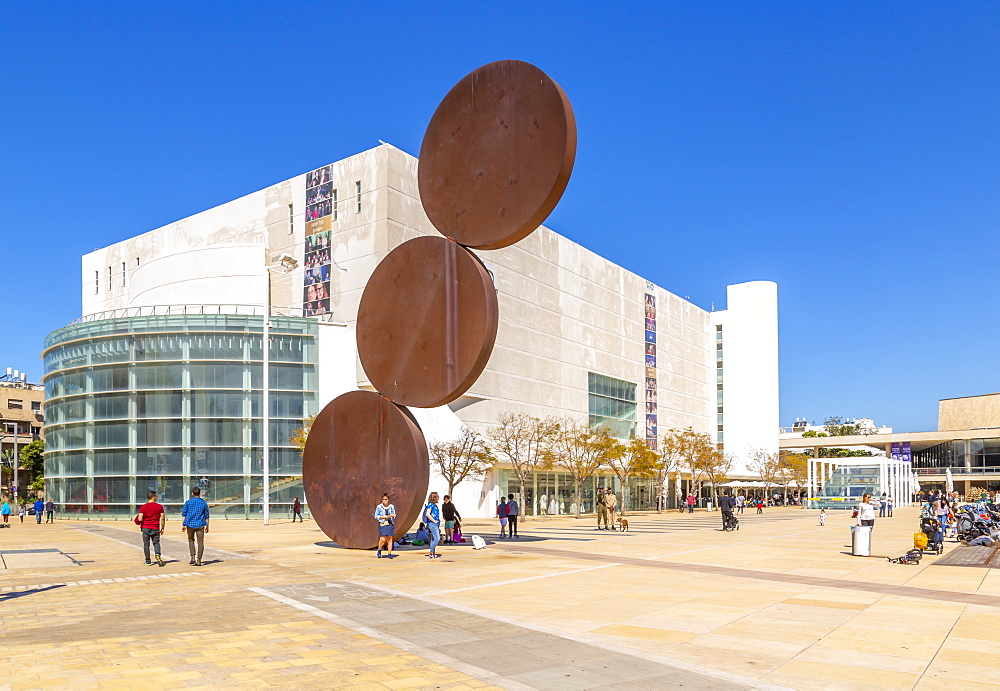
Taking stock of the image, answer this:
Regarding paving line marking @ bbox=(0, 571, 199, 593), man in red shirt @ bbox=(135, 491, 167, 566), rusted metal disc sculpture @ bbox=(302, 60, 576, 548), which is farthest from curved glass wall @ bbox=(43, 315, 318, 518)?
paving line marking @ bbox=(0, 571, 199, 593)

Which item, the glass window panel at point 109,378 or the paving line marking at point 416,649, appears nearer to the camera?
the paving line marking at point 416,649

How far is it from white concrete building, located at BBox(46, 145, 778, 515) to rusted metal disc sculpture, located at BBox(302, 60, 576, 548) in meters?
25.9

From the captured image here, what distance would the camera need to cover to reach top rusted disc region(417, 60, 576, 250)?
55.2 ft

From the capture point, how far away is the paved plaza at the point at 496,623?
7.70m

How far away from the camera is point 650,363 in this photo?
264ft

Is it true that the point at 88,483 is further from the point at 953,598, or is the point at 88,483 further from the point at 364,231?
the point at 953,598

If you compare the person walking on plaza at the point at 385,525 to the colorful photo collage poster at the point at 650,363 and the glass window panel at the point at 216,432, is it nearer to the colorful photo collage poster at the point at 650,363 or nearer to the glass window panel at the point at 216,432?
the glass window panel at the point at 216,432

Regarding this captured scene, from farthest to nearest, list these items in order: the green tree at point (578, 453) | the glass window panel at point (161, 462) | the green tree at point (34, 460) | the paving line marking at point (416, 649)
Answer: the green tree at point (34, 460) < the green tree at point (578, 453) < the glass window panel at point (161, 462) < the paving line marking at point (416, 649)

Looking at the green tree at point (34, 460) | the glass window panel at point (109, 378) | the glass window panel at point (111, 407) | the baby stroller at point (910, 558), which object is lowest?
the green tree at point (34, 460)

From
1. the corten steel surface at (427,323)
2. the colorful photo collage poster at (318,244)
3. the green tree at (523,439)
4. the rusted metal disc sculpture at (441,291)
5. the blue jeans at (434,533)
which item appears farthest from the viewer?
the colorful photo collage poster at (318,244)

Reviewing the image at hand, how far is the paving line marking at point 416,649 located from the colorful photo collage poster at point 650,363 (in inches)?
2729

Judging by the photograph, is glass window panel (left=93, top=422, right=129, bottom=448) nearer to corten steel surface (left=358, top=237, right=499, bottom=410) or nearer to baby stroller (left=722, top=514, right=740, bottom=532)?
corten steel surface (left=358, top=237, right=499, bottom=410)

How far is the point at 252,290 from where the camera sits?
2140 inches

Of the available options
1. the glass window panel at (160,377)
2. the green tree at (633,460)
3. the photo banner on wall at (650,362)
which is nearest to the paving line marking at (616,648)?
the glass window panel at (160,377)
